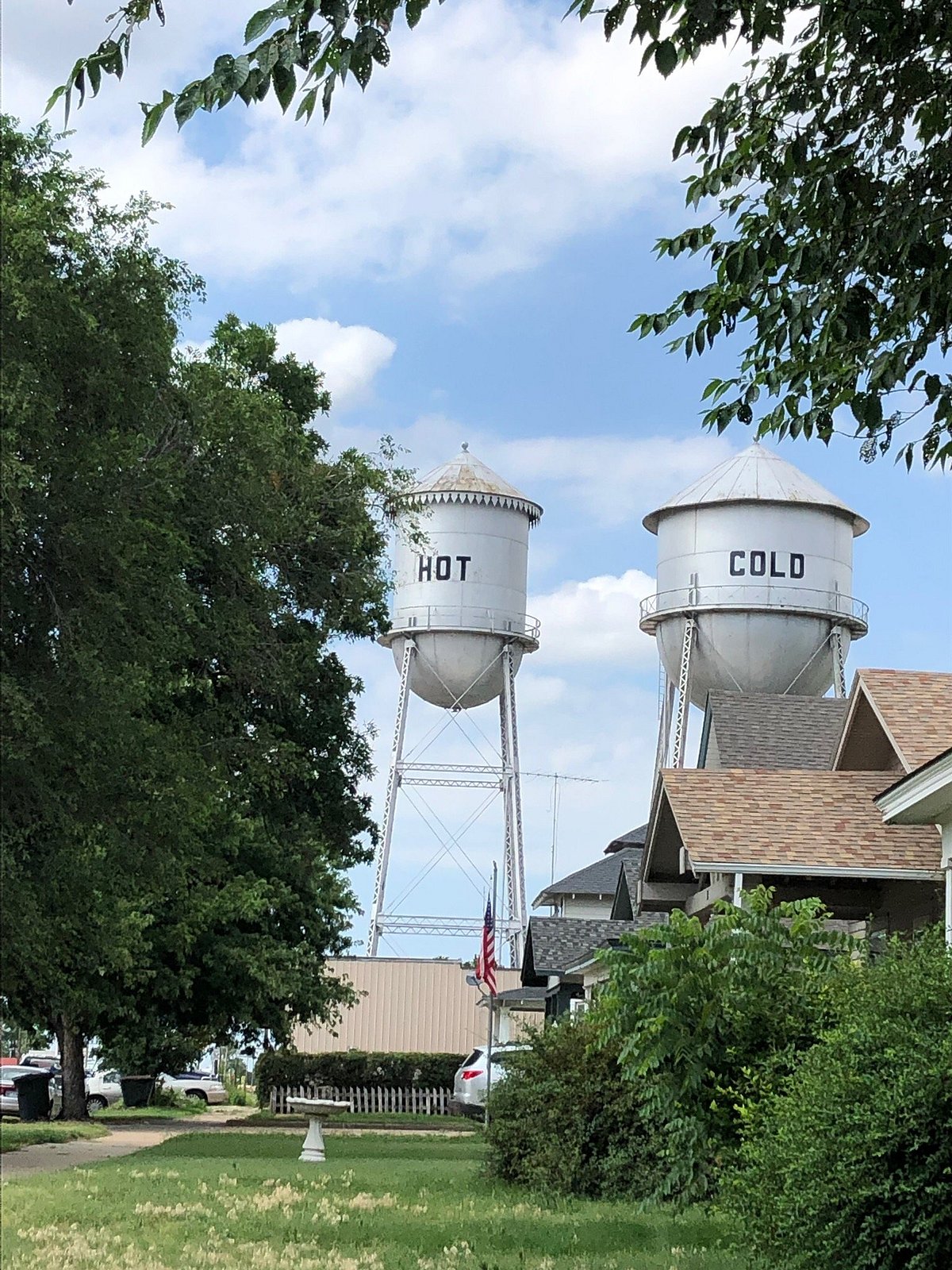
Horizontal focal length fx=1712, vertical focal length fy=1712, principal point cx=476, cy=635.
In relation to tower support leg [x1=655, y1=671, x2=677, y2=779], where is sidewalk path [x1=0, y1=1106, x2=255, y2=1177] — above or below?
below

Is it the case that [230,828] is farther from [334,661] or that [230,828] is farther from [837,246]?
[837,246]

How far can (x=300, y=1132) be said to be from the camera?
31641 millimetres

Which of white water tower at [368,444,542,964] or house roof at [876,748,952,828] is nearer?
house roof at [876,748,952,828]

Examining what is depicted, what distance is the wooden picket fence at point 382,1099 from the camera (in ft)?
143

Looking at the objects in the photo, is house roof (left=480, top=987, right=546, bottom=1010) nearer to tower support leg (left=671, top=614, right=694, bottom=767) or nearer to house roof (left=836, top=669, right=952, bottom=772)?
tower support leg (left=671, top=614, right=694, bottom=767)

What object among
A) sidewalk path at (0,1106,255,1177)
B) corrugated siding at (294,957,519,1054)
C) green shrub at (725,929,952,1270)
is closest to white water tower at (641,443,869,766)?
corrugated siding at (294,957,519,1054)

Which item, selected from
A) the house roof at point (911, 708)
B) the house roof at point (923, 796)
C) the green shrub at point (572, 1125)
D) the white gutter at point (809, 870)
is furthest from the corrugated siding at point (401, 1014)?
the green shrub at point (572, 1125)

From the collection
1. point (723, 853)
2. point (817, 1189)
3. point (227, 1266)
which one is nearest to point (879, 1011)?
point (817, 1189)

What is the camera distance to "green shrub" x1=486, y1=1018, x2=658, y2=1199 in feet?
49.8

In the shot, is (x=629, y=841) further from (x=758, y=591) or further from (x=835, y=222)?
(x=835, y=222)

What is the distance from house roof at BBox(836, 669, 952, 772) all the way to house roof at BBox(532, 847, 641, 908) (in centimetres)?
3309

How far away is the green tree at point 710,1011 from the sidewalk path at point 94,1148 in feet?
30.4

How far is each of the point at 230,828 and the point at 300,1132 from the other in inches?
292

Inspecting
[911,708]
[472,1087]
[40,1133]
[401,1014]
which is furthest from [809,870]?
[401,1014]
